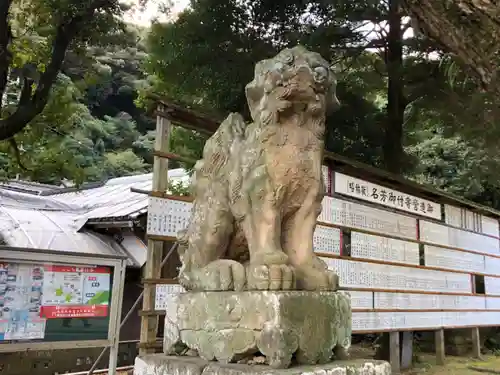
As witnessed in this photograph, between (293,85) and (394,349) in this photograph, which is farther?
(394,349)

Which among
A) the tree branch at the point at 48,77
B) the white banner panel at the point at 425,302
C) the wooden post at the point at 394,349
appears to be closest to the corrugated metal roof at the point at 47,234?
the tree branch at the point at 48,77

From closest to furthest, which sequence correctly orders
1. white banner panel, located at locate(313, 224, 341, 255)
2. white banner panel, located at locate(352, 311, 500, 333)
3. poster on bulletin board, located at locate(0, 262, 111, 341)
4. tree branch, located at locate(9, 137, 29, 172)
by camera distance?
poster on bulletin board, located at locate(0, 262, 111, 341)
white banner panel, located at locate(313, 224, 341, 255)
white banner panel, located at locate(352, 311, 500, 333)
tree branch, located at locate(9, 137, 29, 172)

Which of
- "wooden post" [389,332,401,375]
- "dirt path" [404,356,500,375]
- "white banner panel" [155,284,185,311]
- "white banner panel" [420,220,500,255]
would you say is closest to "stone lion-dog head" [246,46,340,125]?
"white banner panel" [155,284,185,311]

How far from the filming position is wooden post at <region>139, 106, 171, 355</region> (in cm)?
348

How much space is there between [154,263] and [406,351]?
4349 millimetres

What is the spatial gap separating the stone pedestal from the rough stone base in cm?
5

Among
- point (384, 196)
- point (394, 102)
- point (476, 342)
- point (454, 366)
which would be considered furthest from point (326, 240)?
point (476, 342)

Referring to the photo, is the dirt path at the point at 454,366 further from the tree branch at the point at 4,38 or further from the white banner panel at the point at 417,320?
the tree branch at the point at 4,38

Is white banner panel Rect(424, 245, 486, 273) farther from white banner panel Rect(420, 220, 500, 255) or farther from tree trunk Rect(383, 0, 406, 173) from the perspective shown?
tree trunk Rect(383, 0, 406, 173)

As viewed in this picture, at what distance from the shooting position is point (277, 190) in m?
1.96

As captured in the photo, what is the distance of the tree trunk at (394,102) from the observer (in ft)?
22.6

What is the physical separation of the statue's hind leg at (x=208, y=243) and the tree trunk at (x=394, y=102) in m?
5.25

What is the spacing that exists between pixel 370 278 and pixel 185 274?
3.42 m

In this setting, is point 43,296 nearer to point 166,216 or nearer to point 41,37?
point 166,216
